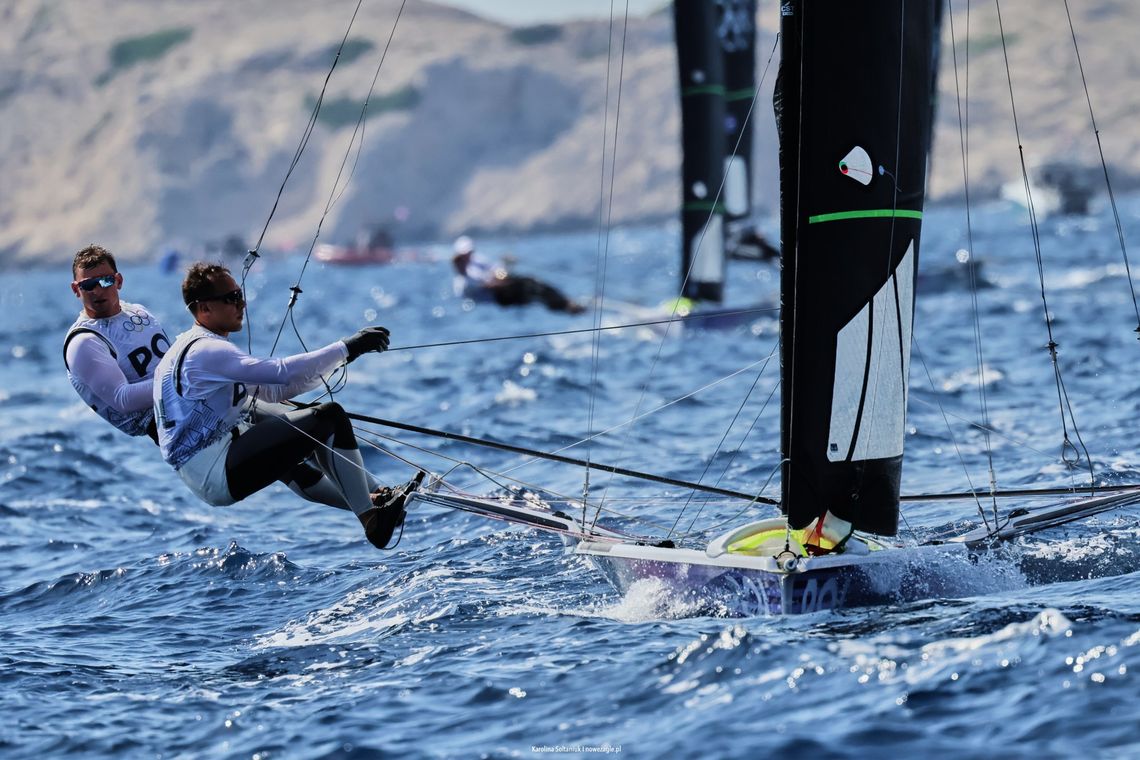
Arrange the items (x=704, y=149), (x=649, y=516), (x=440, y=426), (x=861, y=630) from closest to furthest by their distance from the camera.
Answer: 1. (x=861, y=630)
2. (x=649, y=516)
3. (x=440, y=426)
4. (x=704, y=149)

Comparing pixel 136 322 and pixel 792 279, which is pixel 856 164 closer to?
pixel 792 279

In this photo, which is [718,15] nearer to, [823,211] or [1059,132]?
[823,211]

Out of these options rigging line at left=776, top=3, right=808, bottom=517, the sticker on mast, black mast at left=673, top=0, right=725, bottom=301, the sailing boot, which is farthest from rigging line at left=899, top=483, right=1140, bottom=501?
black mast at left=673, top=0, right=725, bottom=301

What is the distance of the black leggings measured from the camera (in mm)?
5359

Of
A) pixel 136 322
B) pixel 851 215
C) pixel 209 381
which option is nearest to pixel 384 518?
pixel 209 381

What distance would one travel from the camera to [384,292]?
123 feet

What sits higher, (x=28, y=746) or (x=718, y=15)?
(x=718, y=15)

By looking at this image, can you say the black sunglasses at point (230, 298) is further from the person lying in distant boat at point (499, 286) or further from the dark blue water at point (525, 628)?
the person lying in distant boat at point (499, 286)

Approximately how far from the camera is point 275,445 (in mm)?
5359

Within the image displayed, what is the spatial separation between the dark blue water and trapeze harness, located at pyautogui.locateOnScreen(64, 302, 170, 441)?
90cm

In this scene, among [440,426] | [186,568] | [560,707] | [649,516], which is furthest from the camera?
[440,426]

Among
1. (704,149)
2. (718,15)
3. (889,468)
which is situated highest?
(718,15)

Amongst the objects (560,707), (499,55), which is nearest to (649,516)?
(560,707)

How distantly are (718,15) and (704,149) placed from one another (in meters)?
1.69
